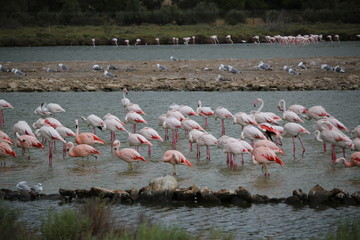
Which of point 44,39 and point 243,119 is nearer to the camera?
point 243,119

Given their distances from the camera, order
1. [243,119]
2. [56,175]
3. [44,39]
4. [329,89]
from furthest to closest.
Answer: [44,39]
[329,89]
[243,119]
[56,175]

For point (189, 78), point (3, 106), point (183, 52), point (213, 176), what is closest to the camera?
point (213, 176)

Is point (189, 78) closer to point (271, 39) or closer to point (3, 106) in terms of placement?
point (3, 106)

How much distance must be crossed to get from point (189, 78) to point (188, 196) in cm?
1585

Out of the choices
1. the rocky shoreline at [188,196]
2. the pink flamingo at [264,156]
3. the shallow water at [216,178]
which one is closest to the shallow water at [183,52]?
the shallow water at [216,178]

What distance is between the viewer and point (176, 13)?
63750mm

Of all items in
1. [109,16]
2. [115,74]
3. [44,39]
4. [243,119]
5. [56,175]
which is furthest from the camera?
[109,16]

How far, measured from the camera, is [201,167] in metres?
12.3

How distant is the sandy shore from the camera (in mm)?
23812

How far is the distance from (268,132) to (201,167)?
1993mm

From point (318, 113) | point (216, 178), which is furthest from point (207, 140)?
point (318, 113)

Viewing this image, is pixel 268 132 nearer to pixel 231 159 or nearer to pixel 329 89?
pixel 231 159

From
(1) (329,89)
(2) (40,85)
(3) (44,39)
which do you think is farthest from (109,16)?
(1) (329,89)

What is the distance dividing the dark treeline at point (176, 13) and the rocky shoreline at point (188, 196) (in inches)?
2000
